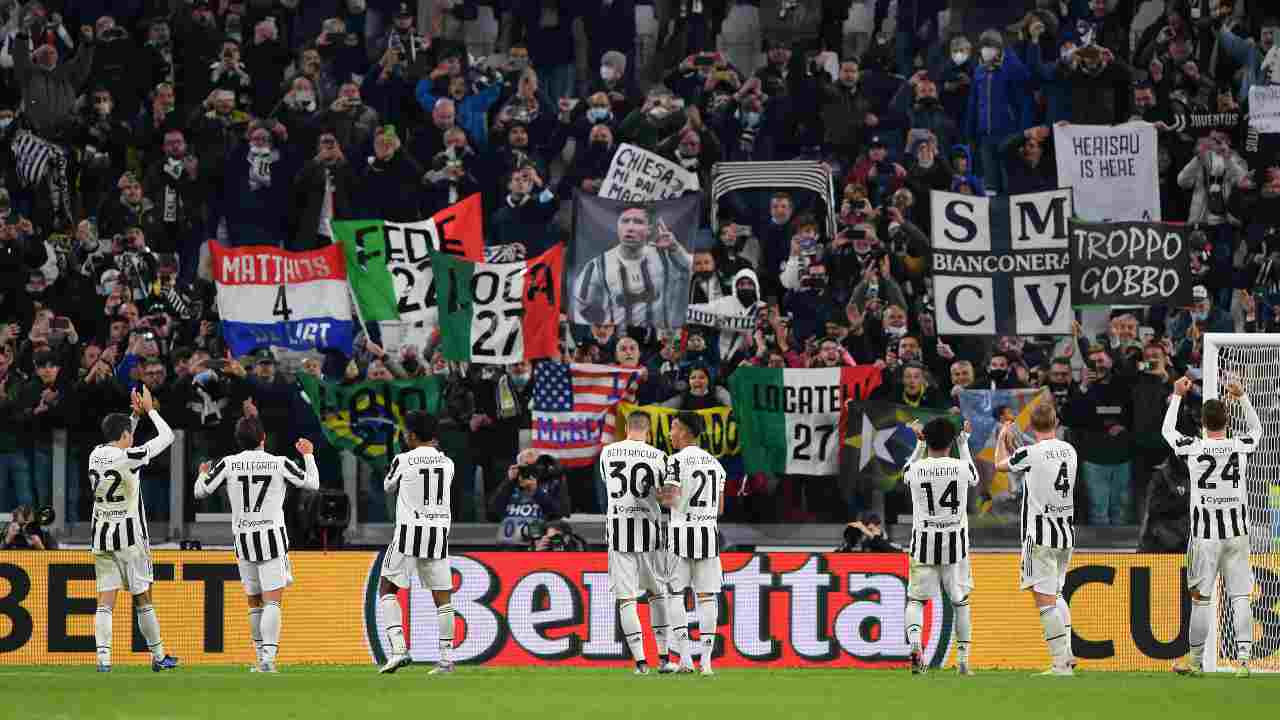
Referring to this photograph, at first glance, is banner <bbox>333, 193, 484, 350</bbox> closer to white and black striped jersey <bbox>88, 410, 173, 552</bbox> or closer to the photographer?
the photographer

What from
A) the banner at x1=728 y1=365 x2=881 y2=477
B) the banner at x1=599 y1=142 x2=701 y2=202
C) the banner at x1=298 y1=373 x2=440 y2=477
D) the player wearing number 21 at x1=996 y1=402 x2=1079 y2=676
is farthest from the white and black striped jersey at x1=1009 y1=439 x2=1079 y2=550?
the banner at x1=599 y1=142 x2=701 y2=202

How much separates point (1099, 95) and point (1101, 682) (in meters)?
9.76

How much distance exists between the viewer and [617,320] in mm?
23375

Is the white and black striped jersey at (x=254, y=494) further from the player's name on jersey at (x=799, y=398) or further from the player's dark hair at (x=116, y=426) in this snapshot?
the player's name on jersey at (x=799, y=398)

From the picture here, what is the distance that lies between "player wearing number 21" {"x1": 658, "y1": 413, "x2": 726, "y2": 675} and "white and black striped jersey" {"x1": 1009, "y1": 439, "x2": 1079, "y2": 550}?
2.60 m

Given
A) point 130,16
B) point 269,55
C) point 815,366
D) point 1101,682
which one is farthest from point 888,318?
point 130,16

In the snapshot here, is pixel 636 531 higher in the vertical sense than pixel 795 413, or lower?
lower

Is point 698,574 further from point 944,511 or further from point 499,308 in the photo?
point 499,308

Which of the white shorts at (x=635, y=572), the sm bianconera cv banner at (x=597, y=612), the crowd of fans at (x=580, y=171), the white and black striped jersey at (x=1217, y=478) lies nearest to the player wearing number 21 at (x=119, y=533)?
the sm bianconera cv banner at (x=597, y=612)

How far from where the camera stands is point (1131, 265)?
75.3 ft

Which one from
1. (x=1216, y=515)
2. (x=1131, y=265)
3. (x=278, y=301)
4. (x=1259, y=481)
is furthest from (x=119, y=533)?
(x=1131, y=265)

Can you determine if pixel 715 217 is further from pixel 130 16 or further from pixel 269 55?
pixel 130 16

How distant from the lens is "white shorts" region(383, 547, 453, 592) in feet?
60.6

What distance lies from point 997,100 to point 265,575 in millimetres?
11230
